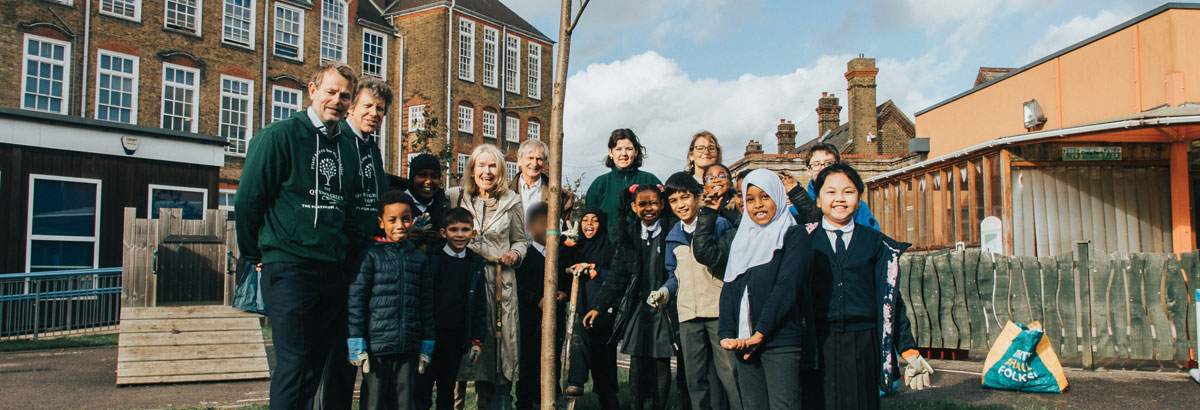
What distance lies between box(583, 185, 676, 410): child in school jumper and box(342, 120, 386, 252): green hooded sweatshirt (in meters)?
1.87

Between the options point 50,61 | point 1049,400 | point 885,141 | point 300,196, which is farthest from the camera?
point 885,141

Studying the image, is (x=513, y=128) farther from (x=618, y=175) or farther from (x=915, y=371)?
(x=915, y=371)

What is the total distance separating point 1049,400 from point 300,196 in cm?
673

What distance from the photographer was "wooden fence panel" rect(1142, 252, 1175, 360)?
941cm

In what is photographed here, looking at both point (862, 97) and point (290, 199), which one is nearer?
point (290, 199)

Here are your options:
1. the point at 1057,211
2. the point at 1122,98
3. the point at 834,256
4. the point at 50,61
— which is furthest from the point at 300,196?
the point at 50,61

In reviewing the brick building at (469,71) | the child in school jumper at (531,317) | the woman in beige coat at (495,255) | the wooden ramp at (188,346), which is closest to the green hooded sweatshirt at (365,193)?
the woman in beige coat at (495,255)

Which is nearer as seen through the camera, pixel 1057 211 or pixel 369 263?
pixel 369 263

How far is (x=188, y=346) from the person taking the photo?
8.59 meters

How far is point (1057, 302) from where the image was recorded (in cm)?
994

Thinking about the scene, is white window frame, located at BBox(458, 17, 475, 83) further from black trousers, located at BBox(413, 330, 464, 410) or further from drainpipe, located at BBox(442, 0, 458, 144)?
black trousers, located at BBox(413, 330, 464, 410)

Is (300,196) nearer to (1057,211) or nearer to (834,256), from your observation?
(834,256)

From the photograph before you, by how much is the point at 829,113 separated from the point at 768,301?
129 feet

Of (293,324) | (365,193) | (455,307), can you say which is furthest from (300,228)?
(455,307)
